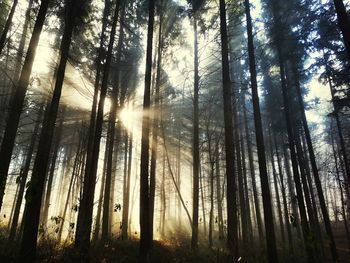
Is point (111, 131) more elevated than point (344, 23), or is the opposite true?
point (344, 23)

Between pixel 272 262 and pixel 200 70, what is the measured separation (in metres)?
10.0

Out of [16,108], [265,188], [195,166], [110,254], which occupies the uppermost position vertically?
[16,108]

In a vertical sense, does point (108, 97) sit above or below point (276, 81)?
below

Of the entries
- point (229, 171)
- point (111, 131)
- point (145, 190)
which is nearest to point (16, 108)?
point (145, 190)

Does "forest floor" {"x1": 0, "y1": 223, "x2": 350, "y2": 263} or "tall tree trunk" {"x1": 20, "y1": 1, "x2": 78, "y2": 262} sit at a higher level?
"tall tree trunk" {"x1": 20, "y1": 1, "x2": 78, "y2": 262}

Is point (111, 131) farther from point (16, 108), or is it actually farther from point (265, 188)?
point (265, 188)

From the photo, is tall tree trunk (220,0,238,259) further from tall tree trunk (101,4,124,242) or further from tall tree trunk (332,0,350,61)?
tall tree trunk (101,4,124,242)

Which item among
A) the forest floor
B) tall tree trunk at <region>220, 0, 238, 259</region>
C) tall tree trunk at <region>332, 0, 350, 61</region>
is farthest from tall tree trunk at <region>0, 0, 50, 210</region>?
tall tree trunk at <region>332, 0, 350, 61</region>

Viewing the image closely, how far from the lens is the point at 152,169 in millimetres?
12484

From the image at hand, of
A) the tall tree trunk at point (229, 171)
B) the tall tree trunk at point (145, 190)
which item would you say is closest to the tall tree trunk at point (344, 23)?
the tall tree trunk at point (229, 171)

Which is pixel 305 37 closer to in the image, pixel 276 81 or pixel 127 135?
pixel 276 81

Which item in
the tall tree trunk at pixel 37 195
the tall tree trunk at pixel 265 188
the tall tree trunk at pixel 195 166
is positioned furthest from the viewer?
the tall tree trunk at pixel 195 166

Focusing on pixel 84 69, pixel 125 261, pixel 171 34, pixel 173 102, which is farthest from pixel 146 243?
pixel 173 102

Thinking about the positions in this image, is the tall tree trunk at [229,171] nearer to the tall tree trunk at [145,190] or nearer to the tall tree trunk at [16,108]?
the tall tree trunk at [145,190]
